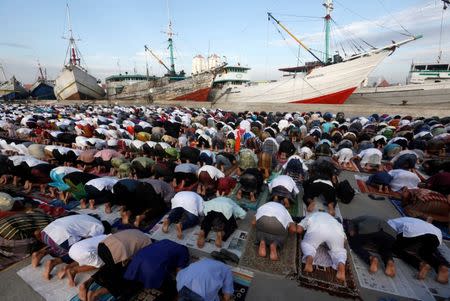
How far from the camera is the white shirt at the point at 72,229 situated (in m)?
3.81

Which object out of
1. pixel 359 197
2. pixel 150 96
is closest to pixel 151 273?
pixel 359 197

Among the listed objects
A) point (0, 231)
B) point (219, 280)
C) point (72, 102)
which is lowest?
point (219, 280)

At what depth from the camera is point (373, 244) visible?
4113mm

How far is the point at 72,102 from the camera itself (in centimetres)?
3653

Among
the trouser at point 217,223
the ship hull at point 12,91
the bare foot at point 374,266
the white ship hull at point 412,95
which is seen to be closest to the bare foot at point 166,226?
the trouser at point 217,223

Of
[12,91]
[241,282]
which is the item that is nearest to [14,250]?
[241,282]

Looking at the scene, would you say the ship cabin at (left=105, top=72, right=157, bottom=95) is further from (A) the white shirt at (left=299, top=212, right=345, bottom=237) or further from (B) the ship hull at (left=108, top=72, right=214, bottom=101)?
(A) the white shirt at (left=299, top=212, right=345, bottom=237)

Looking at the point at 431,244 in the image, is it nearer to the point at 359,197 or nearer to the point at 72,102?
the point at 359,197

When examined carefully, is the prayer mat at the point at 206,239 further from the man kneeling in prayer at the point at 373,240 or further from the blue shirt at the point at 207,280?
the man kneeling in prayer at the point at 373,240

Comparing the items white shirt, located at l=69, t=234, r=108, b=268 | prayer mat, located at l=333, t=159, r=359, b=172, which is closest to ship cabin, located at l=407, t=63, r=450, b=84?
prayer mat, located at l=333, t=159, r=359, b=172

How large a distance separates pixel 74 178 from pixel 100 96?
Result: 41643 millimetres

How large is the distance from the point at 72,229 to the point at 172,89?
31.4 meters

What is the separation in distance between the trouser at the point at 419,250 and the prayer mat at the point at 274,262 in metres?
1.77

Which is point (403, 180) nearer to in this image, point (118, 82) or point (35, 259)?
point (35, 259)
